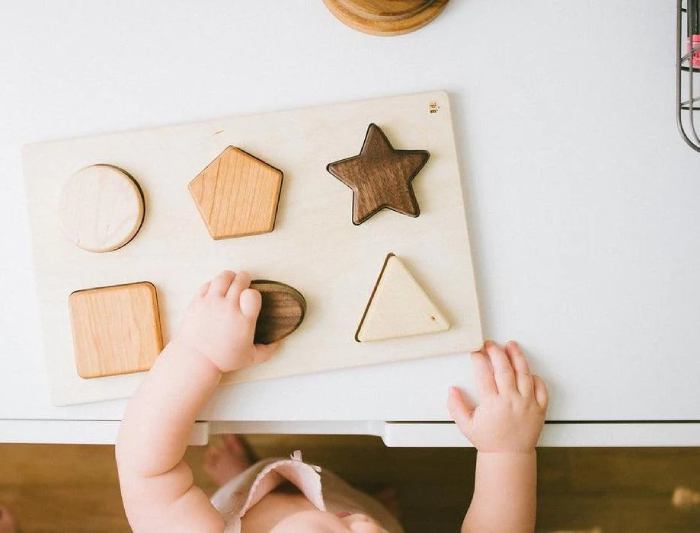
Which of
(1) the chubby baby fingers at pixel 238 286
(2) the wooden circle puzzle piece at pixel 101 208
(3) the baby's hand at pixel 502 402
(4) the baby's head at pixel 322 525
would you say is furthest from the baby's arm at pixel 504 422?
(2) the wooden circle puzzle piece at pixel 101 208

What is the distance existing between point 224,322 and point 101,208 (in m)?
0.16

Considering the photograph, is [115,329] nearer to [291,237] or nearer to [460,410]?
[291,237]

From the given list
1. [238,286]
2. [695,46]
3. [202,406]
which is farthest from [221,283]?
[695,46]

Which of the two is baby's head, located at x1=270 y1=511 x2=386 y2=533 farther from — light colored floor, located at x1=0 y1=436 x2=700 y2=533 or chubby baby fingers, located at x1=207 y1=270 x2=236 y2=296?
light colored floor, located at x1=0 y1=436 x2=700 y2=533

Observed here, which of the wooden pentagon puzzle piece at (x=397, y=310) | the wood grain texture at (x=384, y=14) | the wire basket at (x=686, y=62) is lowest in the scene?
the wooden pentagon puzzle piece at (x=397, y=310)

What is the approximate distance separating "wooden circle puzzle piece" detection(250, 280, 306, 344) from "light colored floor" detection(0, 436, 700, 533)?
18.8 inches

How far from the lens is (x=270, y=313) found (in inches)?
20.9

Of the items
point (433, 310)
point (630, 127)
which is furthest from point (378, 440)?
point (630, 127)

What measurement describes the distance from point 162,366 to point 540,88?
453mm

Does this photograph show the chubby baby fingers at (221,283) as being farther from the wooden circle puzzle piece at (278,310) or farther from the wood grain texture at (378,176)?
the wood grain texture at (378,176)

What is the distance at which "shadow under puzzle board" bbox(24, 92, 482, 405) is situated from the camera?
0.54m

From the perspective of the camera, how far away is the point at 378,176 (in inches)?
20.9

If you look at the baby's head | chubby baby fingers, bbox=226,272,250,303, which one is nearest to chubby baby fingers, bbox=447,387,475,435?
the baby's head

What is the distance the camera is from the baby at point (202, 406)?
1.72ft
